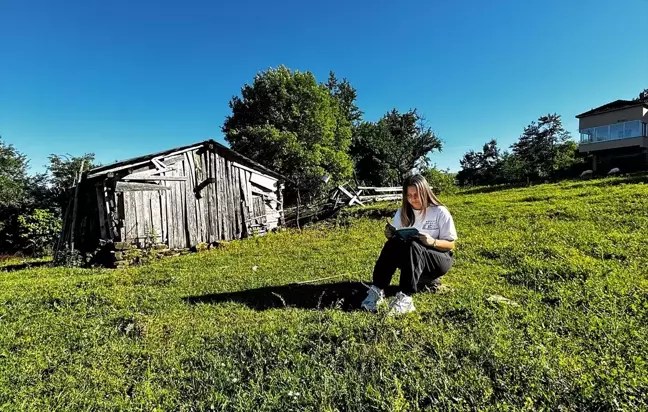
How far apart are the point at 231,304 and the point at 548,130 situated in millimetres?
37413

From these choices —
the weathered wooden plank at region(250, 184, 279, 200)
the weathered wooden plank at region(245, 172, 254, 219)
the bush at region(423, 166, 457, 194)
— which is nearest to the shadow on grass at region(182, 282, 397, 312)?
the weathered wooden plank at region(245, 172, 254, 219)

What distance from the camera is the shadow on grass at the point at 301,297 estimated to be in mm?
4277

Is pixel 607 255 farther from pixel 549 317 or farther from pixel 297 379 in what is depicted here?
pixel 297 379

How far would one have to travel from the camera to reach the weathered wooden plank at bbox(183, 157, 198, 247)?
35.8 ft

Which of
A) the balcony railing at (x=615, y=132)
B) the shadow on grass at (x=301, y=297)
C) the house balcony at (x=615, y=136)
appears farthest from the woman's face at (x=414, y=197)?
the balcony railing at (x=615, y=132)

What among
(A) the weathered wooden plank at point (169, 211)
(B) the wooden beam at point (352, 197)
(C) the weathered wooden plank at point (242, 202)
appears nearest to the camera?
(A) the weathered wooden plank at point (169, 211)

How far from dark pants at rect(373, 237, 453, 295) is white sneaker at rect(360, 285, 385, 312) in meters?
0.07

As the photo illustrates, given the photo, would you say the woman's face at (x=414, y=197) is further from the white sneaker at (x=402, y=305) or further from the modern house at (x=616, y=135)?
the modern house at (x=616, y=135)

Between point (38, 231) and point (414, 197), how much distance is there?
733 inches

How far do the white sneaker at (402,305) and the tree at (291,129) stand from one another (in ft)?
57.6

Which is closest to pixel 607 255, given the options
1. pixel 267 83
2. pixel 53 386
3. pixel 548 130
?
pixel 53 386

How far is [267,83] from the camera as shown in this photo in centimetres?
2267

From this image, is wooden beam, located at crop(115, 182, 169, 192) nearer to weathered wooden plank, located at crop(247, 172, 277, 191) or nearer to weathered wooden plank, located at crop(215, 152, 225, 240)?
weathered wooden plank, located at crop(215, 152, 225, 240)

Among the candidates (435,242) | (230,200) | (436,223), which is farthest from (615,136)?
(435,242)
